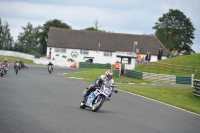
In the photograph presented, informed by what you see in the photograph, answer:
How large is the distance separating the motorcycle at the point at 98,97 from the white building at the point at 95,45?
262 ft

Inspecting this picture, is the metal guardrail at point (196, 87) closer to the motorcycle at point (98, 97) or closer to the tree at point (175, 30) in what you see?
the motorcycle at point (98, 97)

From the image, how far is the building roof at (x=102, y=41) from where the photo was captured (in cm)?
9931

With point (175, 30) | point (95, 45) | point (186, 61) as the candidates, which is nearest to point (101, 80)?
point (186, 61)

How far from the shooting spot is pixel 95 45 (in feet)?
328

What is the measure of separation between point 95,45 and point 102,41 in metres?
2.01

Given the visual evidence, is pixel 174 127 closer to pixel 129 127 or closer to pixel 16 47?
pixel 129 127

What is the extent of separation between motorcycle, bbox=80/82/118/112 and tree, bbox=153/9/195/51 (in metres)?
97.7

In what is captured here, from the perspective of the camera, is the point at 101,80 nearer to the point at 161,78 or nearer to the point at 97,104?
the point at 97,104

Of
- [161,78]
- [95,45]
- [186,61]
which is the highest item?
[95,45]

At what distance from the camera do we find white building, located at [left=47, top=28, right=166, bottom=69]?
9881 cm

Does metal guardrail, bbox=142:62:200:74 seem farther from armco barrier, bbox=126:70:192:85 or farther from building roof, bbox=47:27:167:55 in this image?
building roof, bbox=47:27:167:55

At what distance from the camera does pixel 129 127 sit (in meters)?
13.3

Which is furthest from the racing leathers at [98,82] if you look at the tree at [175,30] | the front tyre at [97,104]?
the tree at [175,30]

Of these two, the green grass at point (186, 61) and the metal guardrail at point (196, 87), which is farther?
the green grass at point (186, 61)
